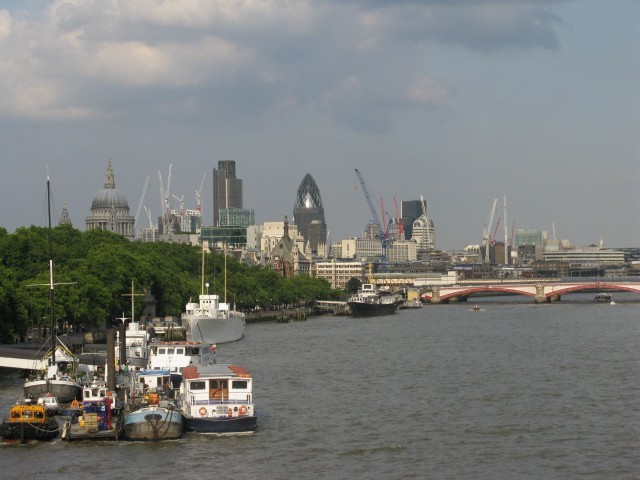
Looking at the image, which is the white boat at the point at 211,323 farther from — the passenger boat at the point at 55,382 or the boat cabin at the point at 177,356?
the passenger boat at the point at 55,382

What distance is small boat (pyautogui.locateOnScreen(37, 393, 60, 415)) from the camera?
5361 cm

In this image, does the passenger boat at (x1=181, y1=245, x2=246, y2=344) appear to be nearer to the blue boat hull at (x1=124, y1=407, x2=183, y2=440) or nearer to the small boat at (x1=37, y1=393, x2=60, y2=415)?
the small boat at (x1=37, y1=393, x2=60, y2=415)

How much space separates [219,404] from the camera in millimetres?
51438

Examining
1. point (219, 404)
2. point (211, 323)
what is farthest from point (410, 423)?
point (211, 323)

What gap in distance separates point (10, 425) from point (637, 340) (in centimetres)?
6378

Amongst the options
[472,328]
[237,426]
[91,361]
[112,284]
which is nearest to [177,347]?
[91,361]

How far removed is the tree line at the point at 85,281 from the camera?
301 ft

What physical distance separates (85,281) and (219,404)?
2190 inches

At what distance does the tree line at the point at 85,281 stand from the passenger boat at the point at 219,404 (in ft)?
89.1

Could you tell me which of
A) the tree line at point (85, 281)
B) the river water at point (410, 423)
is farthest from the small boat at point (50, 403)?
the tree line at point (85, 281)

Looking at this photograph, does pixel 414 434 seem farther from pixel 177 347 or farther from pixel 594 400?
pixel 177 347

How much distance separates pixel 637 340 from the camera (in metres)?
102

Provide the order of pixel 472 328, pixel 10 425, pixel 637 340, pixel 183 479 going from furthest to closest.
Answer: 1. pixel 472 328
2. pixel 637 340
3. pixel 10 425
4. pixel 183 479

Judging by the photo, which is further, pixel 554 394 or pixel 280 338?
pixel 280 338
